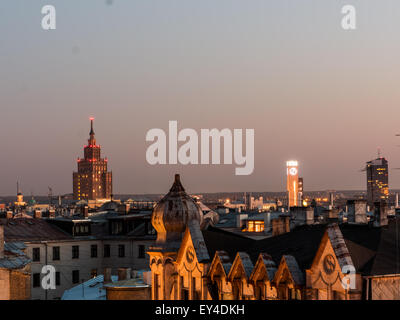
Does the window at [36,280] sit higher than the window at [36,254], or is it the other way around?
the window at [36,254]

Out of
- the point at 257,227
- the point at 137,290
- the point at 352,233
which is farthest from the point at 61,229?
the point at 352,233

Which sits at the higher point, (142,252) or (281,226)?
(281,226)

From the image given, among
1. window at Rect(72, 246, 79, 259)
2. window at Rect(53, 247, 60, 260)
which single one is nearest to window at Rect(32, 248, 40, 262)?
window at Rect(53, 247, 60, 260)

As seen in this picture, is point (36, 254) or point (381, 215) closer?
point (381, 215)

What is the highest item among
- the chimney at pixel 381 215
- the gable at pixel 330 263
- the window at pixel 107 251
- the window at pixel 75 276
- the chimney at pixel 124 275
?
the chimney at pixel 381 215

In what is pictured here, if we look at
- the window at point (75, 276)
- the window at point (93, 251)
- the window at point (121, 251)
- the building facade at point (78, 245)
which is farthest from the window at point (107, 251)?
the window at point (75, 276)

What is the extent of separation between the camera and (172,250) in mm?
44750

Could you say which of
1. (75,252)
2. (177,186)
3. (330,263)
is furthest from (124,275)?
(75,252)

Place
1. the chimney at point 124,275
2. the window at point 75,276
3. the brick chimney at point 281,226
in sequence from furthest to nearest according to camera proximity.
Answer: the window at point 75,276, the chimney at point 124,275, the brick chimney at point 281,226

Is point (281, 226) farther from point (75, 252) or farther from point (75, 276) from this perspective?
point (75, 252)

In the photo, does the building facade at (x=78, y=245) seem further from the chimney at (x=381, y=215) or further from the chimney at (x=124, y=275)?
the chimney at (x=381, y=215)

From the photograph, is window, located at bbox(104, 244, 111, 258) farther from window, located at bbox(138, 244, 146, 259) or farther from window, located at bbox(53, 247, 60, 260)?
window, located at bbox(53, 247, 60, 260)

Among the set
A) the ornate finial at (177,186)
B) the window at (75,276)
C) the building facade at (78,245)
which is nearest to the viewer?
the ornate finial at (177,186)
